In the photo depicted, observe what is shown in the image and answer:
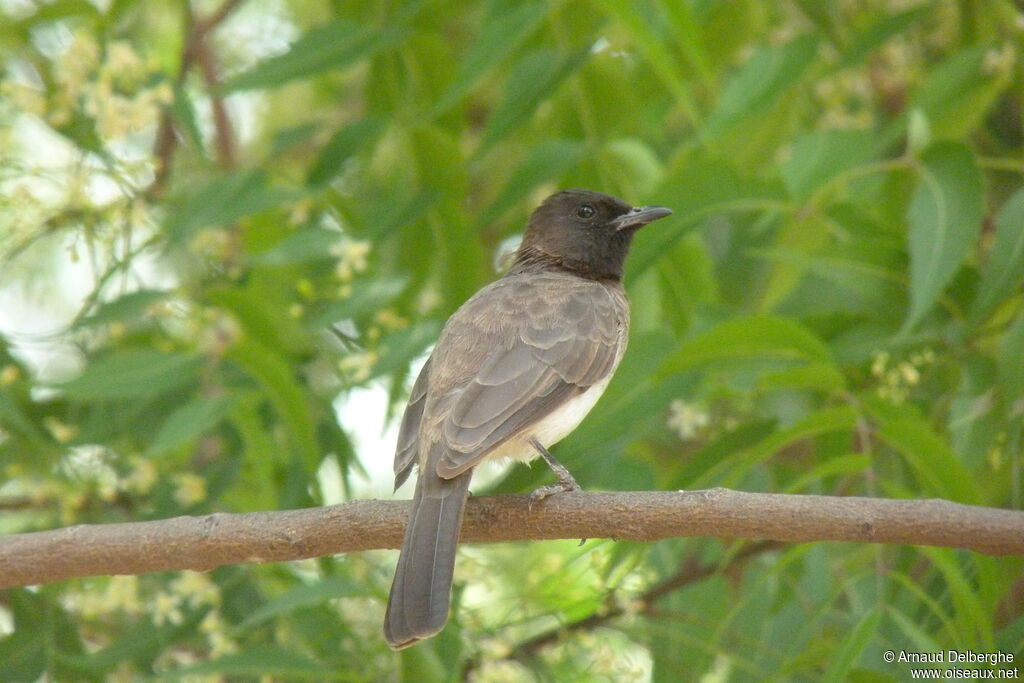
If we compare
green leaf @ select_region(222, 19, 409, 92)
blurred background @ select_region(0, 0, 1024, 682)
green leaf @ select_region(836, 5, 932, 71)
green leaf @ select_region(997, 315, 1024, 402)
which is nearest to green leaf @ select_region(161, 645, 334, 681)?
blurred background @ select_region(0, 0, 1024, 682)

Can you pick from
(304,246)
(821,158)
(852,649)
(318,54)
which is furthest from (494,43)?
(852,649)

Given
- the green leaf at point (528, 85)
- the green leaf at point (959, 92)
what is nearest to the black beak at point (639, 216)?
the green leaf at point (528, 85)

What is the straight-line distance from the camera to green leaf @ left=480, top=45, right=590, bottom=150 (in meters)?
4.38

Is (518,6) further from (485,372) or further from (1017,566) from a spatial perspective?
(1017,566)

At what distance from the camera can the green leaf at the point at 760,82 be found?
444 cm

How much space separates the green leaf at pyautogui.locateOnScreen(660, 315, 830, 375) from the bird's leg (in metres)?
0.42

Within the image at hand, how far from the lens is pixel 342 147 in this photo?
469cm

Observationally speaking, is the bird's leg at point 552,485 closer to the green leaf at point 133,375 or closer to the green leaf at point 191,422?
the green leaf at point 191,422

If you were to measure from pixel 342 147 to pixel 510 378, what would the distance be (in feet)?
4.18

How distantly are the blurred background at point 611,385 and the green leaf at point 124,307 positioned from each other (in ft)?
0.04

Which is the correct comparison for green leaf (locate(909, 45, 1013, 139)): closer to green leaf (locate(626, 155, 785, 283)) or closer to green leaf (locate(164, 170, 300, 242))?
green leaf (locate(626, 155, 785, 283))

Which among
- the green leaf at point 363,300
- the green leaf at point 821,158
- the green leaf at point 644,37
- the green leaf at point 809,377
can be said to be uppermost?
the green leaf at point 644,37

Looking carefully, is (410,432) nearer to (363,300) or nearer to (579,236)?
(363,300)

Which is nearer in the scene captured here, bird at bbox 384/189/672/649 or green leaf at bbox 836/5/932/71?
bird at bbox 384/189/672/649
